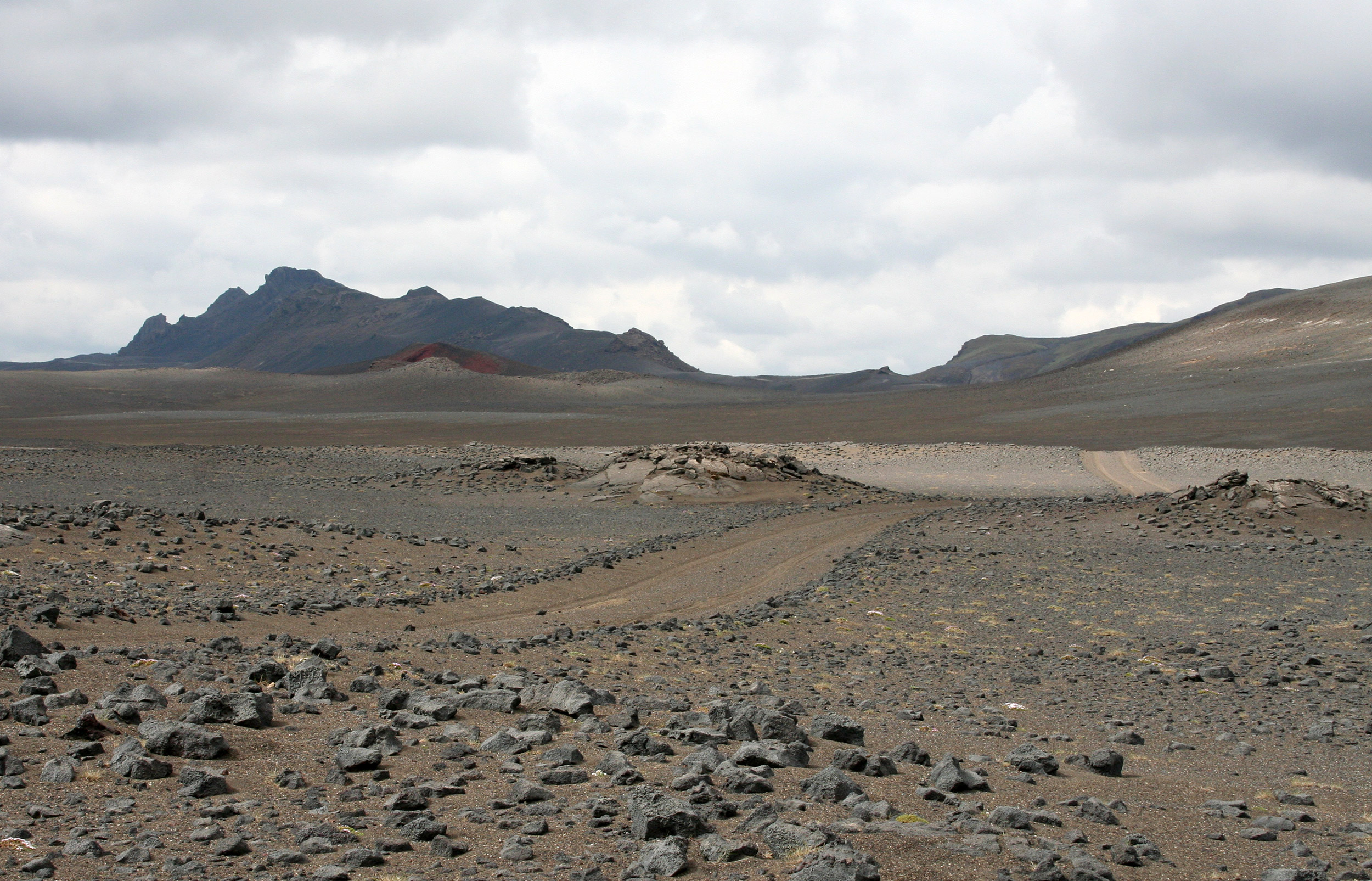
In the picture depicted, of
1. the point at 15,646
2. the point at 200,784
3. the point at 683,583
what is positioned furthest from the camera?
the point at 683,583

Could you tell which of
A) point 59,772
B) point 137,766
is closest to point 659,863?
point 137,766

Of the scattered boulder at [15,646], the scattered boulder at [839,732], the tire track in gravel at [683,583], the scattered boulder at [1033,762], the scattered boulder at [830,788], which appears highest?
the scattered boulder at [15,646]

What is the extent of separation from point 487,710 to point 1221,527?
15.2 meters

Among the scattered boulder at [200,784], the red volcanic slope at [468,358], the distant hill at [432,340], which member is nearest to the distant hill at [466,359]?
the red volcanic slope at [468,358]

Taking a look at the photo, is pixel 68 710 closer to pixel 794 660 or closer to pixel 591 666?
pixel 591 666

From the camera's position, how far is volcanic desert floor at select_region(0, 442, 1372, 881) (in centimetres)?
385

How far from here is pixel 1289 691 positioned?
25.6 ft

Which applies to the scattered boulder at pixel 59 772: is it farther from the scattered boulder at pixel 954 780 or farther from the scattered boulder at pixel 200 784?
the scattered boulder at pixel 954 780

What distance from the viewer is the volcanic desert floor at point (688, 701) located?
3850 mm

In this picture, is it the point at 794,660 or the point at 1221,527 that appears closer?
the point at 794,660

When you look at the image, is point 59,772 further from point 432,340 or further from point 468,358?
point 432,340

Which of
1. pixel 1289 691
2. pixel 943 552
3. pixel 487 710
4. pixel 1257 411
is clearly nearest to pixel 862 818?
pixel 487 710

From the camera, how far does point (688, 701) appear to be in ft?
21.1

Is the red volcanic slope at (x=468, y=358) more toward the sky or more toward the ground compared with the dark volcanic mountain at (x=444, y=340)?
more toward the ground
